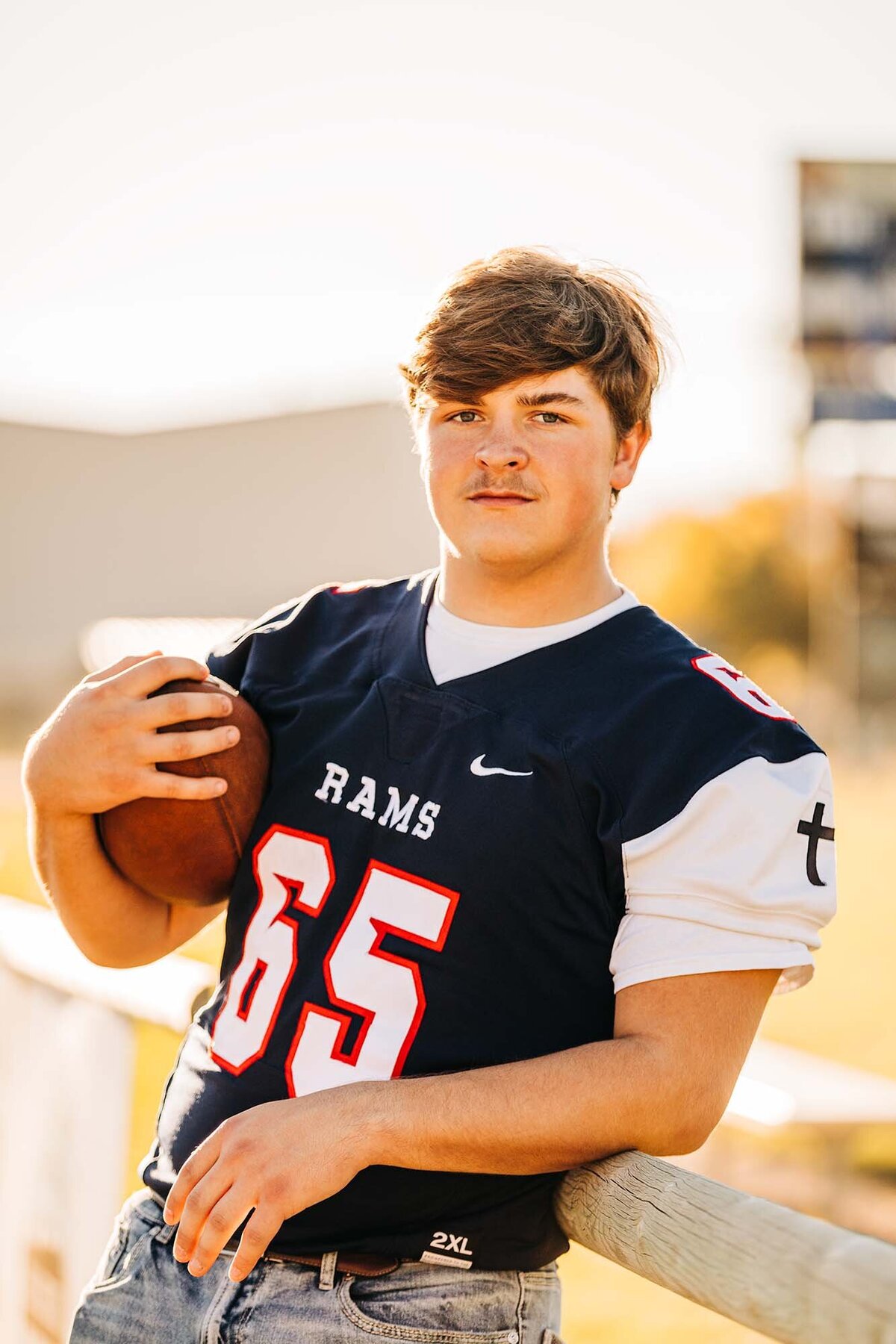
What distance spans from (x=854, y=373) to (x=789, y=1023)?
Result: 20.9 metres

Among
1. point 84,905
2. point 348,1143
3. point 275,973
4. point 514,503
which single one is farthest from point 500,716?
point 84,905

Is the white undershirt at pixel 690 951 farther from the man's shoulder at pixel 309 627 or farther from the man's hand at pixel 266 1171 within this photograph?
the man's shoulder at pixel 309 627

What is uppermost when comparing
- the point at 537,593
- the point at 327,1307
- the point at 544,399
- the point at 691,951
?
the point at 544,399

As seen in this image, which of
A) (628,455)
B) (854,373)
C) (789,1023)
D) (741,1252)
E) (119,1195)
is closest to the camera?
(741,1252)

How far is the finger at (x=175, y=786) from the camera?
5.31 ft

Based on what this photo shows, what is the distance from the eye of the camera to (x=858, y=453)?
28.8m

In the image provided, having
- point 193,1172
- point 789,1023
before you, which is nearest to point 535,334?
point 193,1172

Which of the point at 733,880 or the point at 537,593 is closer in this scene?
the point at 733,880

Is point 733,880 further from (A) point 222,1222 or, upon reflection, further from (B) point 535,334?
(B) point 535,334

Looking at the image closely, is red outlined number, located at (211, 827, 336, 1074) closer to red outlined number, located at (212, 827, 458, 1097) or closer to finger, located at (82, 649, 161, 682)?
red outlined number, located at (212, 827, 458, 1097)

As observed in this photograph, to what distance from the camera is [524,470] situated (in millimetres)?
1636

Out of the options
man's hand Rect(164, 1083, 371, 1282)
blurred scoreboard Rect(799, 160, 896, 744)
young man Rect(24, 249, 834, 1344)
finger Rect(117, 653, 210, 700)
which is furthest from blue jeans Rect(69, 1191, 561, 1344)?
blurred scoreboard Rect(799, 160, 896, 744)

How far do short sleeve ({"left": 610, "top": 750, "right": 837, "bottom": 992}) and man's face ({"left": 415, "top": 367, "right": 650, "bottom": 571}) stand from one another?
39 cm

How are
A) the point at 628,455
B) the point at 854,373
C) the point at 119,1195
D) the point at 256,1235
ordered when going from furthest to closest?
the point at 854,373
the point at 119,1195
the point at 628,455
the point at 256,1235
